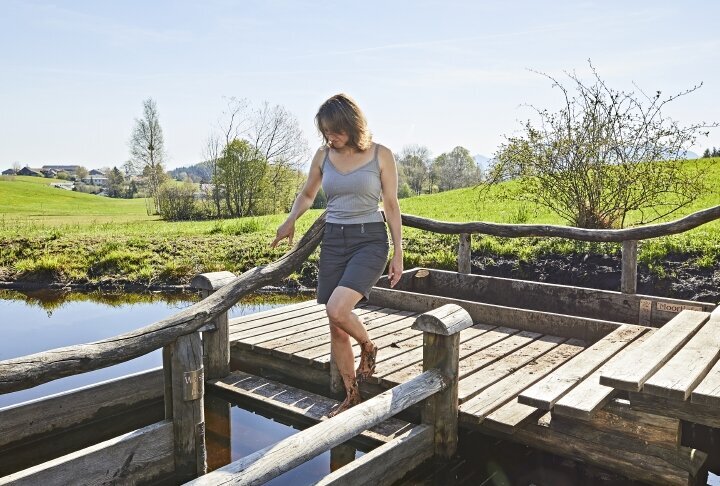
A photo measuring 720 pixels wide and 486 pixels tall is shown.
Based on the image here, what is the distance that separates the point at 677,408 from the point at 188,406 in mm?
2594

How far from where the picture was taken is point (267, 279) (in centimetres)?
360

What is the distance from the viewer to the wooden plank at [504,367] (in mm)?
4039

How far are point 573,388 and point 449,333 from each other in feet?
2.53

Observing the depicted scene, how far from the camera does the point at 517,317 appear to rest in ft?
18.3

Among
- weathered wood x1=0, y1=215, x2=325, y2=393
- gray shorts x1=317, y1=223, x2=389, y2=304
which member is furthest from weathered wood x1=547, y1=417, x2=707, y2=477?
weathered wood x1=0, y1=215, x2=325, y2=393

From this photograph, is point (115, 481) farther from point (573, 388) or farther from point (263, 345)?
point (573, 388)

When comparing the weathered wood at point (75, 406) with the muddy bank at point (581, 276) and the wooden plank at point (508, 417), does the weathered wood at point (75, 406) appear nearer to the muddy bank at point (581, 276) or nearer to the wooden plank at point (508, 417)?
the wooden plank at point (508, 417)

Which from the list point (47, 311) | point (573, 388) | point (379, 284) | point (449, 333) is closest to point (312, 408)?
point (449, 333)

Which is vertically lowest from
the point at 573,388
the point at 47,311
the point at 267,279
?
the point at 47,311

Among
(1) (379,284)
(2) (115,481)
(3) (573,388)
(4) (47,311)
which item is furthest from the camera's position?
(4) (47,311)

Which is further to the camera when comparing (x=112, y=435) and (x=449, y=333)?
(x=112, y=435)

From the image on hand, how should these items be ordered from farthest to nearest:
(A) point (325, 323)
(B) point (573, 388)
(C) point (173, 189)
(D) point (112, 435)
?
1. (C) point (173, 189)
2. (A) point (325, 323)
3. (D) point (112, 435)
4. (B) point (573, 388)

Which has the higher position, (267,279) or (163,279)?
(267,279)

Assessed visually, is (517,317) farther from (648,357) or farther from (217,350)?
(217,350)
